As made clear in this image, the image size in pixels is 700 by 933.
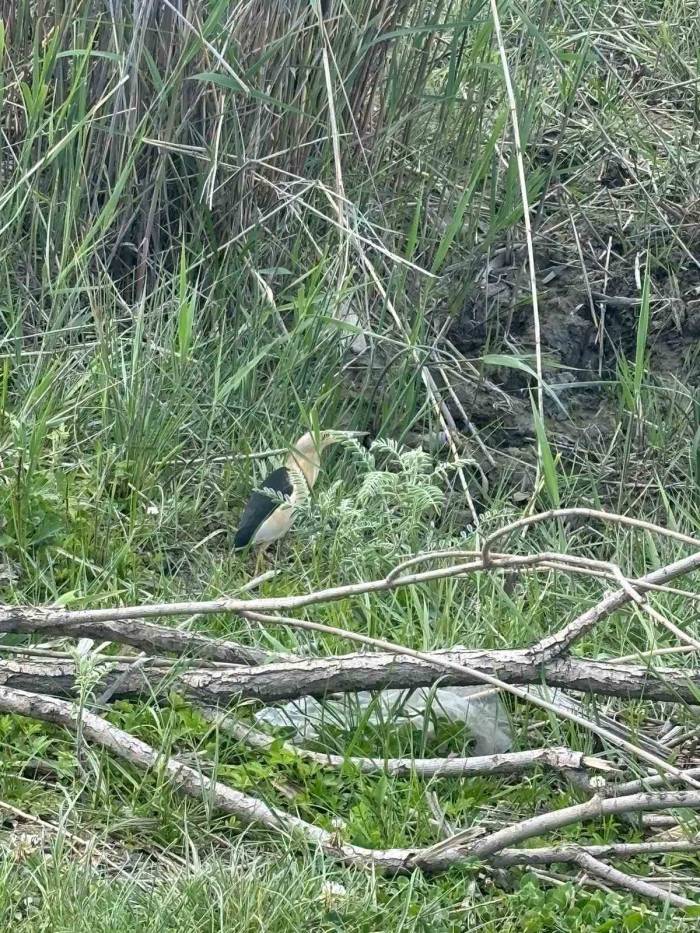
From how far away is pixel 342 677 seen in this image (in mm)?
2684

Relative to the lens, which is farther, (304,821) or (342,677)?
(342,677)

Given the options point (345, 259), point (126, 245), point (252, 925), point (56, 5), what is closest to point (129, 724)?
point (252, 925)

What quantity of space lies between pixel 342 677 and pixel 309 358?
157 cm

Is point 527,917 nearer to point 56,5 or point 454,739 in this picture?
point 454,739

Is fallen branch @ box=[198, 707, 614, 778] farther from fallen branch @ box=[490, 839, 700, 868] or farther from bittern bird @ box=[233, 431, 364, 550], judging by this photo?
bittern bird @ box=[233, 431, 364, 550]

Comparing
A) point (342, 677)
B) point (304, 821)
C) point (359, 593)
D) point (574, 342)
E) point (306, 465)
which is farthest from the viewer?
point (574, 342)

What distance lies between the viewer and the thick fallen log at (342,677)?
2.68 metres

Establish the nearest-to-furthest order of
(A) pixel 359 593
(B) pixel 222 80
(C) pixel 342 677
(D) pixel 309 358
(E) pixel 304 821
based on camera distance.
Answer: (A) pixel 359 593, (E) pixel 304 821, (C) pixel 342 677, (B) pixel 222 80, (D) pixel 309 358

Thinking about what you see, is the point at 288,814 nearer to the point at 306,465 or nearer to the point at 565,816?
the point at 565,816

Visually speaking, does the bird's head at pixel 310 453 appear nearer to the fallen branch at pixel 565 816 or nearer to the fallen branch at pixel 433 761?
the fallen branch at pixel 433 761

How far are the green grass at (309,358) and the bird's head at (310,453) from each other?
62 millimetres

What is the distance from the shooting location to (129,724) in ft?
8.94

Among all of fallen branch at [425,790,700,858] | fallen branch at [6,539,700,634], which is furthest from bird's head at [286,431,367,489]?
fallen branch at [425,790,700,858]

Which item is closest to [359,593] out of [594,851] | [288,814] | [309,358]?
[288,814]
